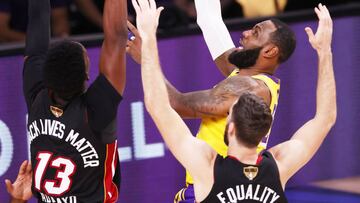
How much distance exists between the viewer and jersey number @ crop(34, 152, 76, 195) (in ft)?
16.0

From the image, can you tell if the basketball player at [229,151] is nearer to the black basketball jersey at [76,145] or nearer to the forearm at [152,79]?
the forearm at [152,79]

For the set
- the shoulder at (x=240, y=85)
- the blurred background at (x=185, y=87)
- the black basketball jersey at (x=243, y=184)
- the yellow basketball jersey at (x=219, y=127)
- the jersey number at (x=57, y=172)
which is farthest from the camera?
the blurred background at (x=185, y=87)

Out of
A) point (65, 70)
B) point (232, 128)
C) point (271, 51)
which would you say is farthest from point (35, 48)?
point (271, 51)

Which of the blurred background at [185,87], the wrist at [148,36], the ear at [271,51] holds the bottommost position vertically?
the blurred background at [185,87]

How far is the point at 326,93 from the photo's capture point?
4.82 metres

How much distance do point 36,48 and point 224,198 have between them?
1372 millimetres

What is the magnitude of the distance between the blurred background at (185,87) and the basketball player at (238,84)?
153cm

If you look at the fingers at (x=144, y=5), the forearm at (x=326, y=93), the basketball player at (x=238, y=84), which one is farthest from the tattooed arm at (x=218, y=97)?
the fingers at (x=144, y=5)

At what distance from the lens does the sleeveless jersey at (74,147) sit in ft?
15.9

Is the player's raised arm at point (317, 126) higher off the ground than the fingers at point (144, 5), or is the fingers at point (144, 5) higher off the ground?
the fingers at point (144, 5)

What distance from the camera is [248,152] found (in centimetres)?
447

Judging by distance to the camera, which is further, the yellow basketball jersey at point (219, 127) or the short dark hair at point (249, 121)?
the yellow basketball jersey at point (219, 127)

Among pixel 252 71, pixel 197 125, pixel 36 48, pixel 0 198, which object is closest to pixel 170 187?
pixel 197 125

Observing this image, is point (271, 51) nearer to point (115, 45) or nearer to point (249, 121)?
point (115, 45)
